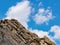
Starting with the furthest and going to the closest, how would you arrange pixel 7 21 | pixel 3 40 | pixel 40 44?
pixel 7 21, pixel 40 44, pixel 3 40

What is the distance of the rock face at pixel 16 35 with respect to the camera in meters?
66.0

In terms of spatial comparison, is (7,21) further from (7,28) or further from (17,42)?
(17,42)

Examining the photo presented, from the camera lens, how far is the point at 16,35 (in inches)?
2751

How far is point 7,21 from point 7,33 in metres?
7.99

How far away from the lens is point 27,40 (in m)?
70.4

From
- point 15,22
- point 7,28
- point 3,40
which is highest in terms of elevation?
point 15,22

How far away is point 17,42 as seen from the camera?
6662 centimetres

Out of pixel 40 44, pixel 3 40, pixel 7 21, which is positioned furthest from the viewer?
pixel 7 21

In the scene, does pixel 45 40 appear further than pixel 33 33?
No

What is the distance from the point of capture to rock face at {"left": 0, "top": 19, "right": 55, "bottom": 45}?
6600 cm

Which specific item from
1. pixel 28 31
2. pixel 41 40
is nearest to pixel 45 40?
pixel 41 40

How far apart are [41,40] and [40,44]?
5.44ft

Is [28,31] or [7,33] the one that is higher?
[28,31]

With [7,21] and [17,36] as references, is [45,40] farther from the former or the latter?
[7,21]
